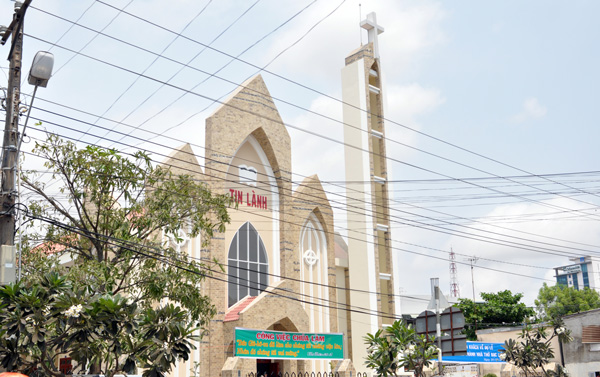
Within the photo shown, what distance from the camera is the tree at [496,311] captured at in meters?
55.4

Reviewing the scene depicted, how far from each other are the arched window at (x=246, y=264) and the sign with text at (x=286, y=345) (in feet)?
12.1

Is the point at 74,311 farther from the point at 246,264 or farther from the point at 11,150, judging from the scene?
the point at 246,264

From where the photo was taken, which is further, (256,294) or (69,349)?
(256,294)

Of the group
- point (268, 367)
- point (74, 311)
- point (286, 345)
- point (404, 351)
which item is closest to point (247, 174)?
point (286, 345)

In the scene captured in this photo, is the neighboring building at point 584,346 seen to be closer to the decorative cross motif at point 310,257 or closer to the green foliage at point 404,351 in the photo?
the decorative cross motif at point 310,257

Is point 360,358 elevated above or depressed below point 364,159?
below

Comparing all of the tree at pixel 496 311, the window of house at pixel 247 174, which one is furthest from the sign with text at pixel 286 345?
the tree at pixel 496 311

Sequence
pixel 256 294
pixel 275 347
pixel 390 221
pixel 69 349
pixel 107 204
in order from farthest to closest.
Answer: pixel 390 221 → pixel 256 294 → pixel 275 347 → pixel 107 204 → pixel 69 349

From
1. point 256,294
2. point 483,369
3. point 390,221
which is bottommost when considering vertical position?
point 483,369

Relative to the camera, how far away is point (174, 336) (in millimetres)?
13172

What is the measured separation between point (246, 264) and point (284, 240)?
2.50 metres

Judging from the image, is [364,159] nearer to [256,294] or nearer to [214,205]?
[256,294]

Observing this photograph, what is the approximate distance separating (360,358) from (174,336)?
24.7m

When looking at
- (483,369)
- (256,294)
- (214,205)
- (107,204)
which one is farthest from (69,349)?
(483,369)
